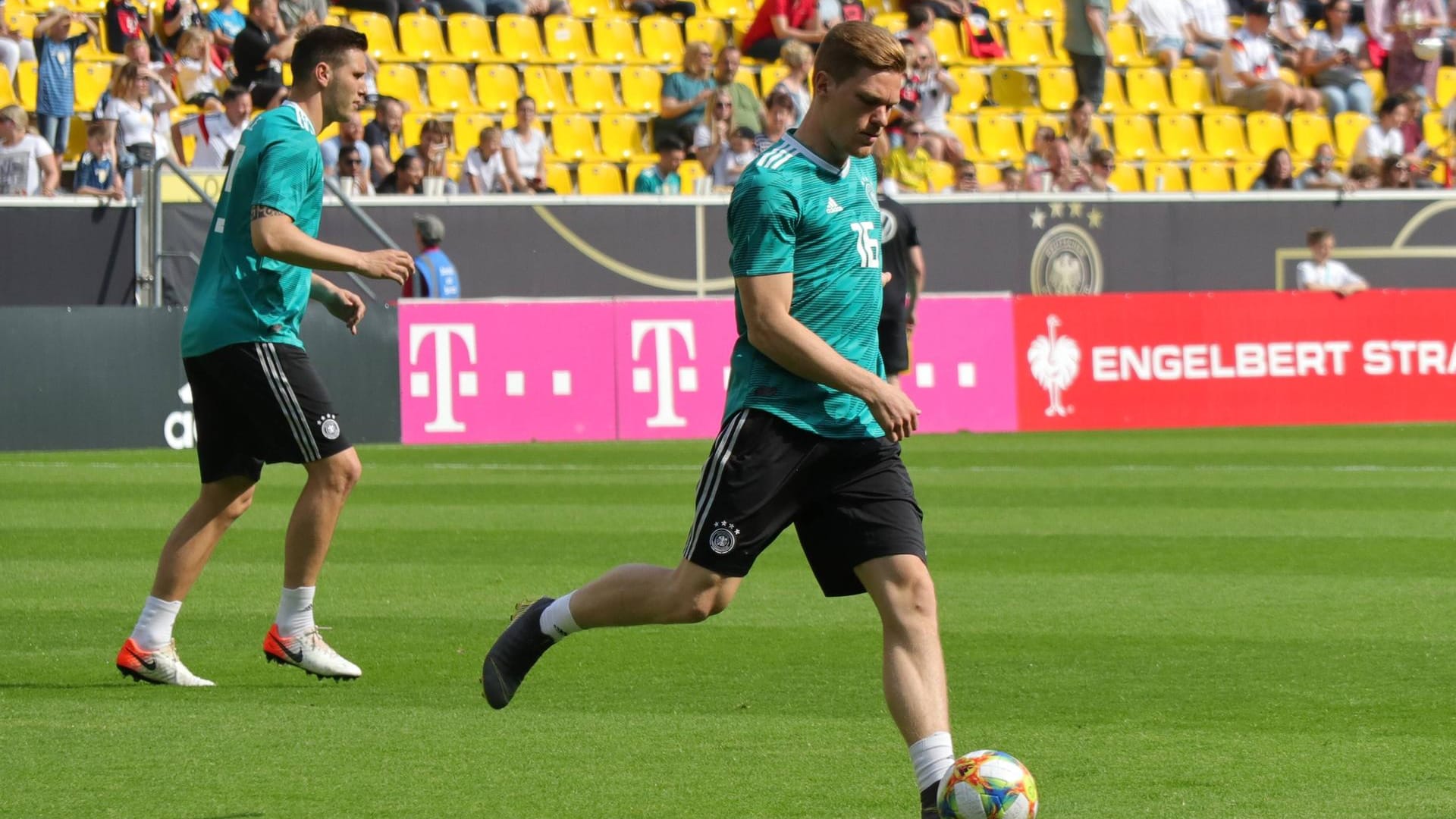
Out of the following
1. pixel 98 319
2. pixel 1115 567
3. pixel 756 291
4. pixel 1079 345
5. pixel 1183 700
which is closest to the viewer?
pixel 756 291

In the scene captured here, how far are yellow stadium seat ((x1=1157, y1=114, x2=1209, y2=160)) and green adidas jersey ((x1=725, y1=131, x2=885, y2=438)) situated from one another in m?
22.6

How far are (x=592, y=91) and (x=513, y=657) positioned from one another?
1906 centimetres

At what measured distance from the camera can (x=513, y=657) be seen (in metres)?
6.18

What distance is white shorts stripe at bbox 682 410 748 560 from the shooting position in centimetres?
547

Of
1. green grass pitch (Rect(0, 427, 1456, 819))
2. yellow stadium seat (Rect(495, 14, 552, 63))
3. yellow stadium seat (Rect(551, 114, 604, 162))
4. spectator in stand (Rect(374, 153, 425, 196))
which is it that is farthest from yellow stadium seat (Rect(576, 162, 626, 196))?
green grass pitch (Rect(0, 427, 1456, 819))

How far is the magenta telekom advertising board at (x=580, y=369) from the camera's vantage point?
63.3 feet

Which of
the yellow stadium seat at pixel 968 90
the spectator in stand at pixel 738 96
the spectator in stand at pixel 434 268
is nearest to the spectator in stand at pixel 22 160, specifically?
the spectator in stand at pixel 434 268

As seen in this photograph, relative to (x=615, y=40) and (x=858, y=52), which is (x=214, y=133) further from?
(x=858, y=52)

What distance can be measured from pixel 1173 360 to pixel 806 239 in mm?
16935

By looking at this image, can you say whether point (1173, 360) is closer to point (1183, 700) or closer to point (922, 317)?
point (922, 317)

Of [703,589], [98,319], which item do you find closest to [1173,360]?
[98,319]

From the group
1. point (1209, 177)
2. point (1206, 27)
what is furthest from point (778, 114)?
point (1206, 27)

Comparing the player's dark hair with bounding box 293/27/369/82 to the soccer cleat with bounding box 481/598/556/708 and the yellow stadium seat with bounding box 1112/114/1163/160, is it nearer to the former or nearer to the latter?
the soccer cleat with bounding box 481/598/556/708

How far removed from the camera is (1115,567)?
10.7 m
